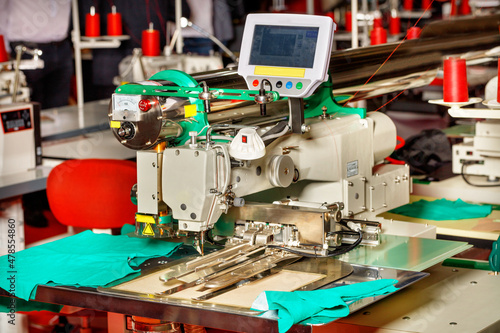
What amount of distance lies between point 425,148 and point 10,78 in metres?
2.44

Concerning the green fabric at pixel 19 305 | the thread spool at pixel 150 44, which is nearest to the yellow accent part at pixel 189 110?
the green fabric at pixel 19 305

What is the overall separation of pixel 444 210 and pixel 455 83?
2.50 feet

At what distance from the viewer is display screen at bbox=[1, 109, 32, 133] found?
4.21 m

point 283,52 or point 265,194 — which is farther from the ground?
point 283,52

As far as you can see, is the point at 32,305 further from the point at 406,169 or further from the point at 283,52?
the point at 406,169

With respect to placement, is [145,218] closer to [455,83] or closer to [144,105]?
Result: [144,105]

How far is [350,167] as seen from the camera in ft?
9.70

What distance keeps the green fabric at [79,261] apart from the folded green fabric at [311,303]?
0.52m

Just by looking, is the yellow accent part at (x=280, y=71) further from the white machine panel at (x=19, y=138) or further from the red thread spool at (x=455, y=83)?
the white machine panel at (x=19, y=138)

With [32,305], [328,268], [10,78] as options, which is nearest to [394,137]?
[328,268]

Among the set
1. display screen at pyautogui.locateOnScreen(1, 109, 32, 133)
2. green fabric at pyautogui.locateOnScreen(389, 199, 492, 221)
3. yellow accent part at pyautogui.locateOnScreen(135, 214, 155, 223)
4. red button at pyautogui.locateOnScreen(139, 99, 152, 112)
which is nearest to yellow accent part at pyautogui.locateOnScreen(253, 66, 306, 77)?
red button at pyautogui.locateOnScreen(139, 99, 152, 112)

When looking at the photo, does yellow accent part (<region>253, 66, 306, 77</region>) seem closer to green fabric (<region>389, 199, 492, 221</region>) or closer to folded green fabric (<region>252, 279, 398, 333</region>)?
folded green fabric (<region>252, 279, 398, 333</region>)

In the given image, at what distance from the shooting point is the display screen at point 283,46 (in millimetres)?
2555

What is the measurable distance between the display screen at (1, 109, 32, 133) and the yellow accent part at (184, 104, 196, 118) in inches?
78.7
